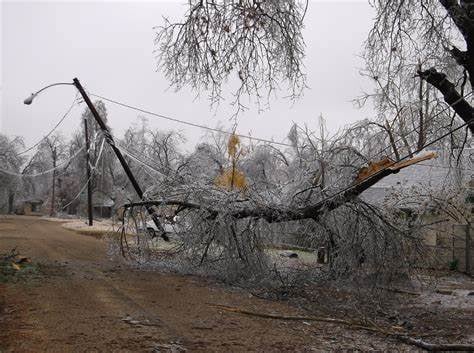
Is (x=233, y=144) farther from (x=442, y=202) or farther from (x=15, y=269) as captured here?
(x=15, y=269)

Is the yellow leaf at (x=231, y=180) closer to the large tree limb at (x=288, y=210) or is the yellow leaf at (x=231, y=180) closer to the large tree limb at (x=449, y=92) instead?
the large tree limb at (x=288, y=210)

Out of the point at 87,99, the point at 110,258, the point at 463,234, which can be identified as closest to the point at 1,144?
the point at 87,99

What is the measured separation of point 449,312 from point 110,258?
8.98 m

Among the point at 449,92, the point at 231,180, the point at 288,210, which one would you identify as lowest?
the point at 288,210

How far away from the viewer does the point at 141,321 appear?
6.85 metres

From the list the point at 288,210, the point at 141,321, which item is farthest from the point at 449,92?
the point at 141,321

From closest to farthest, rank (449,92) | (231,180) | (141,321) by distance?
(141,321) → (449,92) → (231,180)

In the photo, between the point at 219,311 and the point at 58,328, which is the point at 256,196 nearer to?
the point at 219,311

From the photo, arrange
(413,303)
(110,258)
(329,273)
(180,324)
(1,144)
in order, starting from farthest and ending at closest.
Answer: (1,144) < (110,258) < (329,273) < (413,303) < (180,324)

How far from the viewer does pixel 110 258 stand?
47.5 ft

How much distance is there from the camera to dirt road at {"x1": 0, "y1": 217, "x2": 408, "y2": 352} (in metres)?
5.79

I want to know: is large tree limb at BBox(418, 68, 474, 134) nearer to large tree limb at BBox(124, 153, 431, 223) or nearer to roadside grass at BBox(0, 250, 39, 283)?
large tree limb at BBox(124, 153, 431, 223)

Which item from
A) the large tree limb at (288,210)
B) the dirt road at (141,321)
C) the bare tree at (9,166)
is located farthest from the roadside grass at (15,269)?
the bare tree at (9,166)

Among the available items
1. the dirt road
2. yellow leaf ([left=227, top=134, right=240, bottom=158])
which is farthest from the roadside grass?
yellow leaf ([left=227, top=134, right=240, bottom=158])
